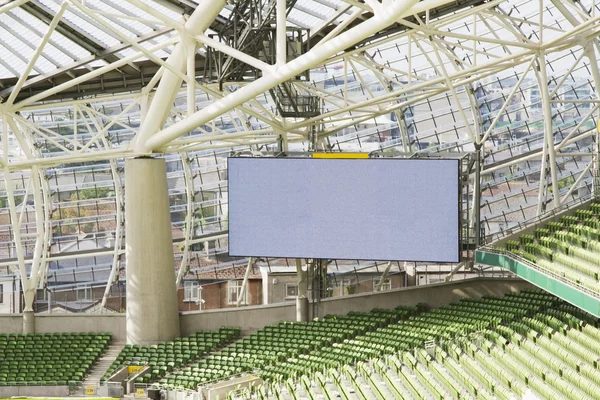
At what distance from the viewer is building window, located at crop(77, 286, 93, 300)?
157 feet

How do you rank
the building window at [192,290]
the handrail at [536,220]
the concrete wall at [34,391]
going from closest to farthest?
the concrete wall at [34,391] < the handrail at [536,220] < the building window at [192,290]

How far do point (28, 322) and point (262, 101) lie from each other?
13261mm

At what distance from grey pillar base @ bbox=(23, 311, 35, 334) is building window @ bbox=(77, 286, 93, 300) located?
703 cm

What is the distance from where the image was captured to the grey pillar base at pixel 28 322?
40.8 metres

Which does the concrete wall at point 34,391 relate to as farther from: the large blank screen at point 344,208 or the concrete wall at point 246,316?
the large blank screen at point 344,208

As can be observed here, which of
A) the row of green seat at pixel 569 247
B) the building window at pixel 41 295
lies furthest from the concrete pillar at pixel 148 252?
the row of green seat at pixel 569 247

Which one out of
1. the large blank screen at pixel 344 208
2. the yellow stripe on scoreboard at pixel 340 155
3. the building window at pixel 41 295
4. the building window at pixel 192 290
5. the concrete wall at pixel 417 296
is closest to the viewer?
the large blank screen at pixel 344 208

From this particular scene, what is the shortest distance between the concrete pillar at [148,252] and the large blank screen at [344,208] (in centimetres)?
248

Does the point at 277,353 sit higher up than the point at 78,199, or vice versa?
the point at 78,199

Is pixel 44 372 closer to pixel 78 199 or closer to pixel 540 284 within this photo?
pixel 78 199

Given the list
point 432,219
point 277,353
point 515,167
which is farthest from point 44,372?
point 515,167

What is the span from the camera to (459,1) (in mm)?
36656

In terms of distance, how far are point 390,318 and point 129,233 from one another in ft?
30.0

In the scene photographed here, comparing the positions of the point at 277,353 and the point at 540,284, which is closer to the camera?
the point at 540,284
